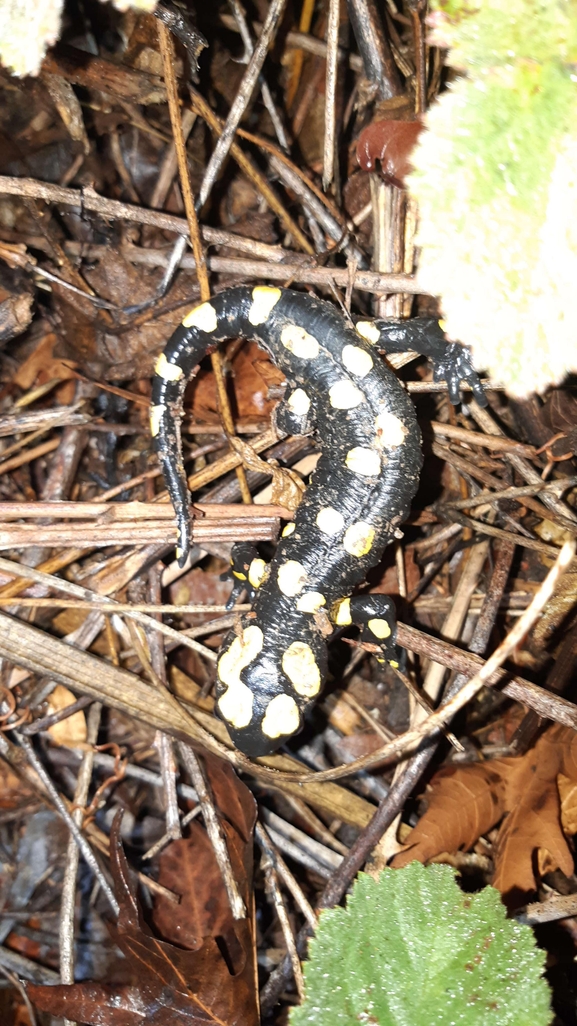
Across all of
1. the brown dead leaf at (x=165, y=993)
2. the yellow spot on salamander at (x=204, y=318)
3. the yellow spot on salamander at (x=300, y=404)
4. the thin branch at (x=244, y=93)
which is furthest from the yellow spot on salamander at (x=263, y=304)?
the brown dead leaf at (x=165, y=993)

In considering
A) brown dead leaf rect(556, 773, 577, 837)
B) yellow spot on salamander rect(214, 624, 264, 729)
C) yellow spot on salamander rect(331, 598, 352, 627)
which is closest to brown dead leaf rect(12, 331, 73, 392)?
yellow spot on salamander rect(214, 624, 264, 729)

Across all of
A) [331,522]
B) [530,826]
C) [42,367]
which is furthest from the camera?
[42,367]

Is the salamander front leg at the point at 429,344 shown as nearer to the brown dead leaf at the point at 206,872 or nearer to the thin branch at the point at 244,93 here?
the thin branch at the point at 244,93

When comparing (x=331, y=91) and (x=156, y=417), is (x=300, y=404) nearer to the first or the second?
(x=156, y=417)

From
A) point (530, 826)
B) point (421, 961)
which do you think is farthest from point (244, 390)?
point (421, 961)

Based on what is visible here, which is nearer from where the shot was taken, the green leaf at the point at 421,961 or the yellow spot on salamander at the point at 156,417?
the green leaf at the point at 421,961

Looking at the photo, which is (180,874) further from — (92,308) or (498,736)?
(92,308)

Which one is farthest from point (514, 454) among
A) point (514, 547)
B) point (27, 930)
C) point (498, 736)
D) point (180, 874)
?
point (27, 930)
